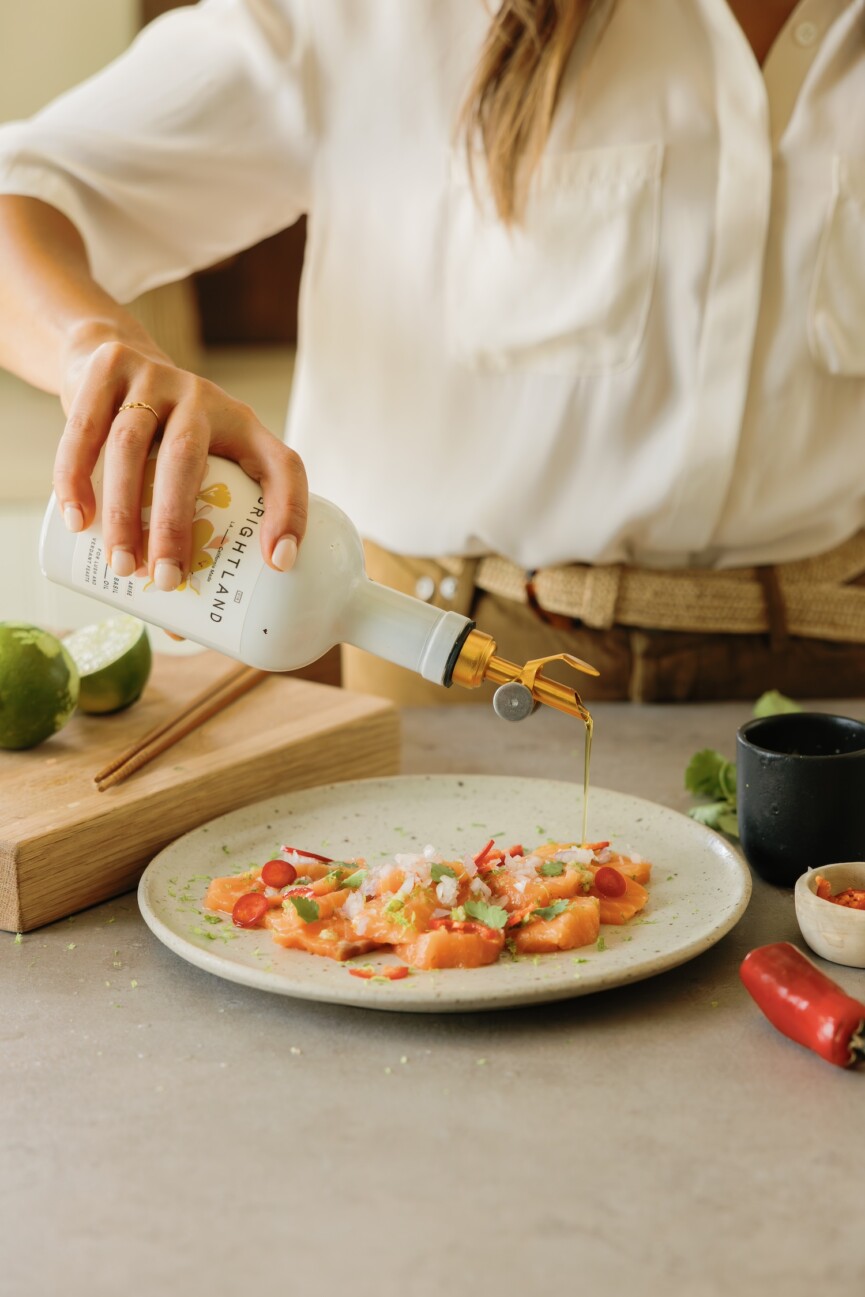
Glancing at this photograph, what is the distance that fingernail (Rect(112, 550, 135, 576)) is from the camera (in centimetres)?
94

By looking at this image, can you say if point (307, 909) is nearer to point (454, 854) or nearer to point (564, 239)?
point (454, 854)

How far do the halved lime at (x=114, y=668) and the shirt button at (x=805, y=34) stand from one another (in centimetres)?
100

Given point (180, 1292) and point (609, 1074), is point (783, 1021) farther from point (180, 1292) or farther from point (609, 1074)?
point (180, 1292)

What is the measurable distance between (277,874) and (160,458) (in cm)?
33

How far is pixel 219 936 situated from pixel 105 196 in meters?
0.98

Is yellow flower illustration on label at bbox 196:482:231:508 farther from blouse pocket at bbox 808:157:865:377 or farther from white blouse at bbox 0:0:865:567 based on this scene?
blouse pocket at bbox 808:157:865:377

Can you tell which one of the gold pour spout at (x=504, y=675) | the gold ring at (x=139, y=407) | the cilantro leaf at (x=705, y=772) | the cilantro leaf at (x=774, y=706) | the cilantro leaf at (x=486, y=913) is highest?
the gold ring at (x=139, y=407)

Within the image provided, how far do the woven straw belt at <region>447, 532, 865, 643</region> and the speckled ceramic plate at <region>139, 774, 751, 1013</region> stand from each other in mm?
427

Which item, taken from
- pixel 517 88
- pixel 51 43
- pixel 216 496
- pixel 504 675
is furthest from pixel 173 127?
pixel 51 43

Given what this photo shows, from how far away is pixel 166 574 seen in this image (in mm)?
923

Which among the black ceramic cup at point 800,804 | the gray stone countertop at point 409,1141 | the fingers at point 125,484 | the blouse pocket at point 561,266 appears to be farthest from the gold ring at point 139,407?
the blouse pocket at point 561,266

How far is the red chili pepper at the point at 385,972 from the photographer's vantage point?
89cm

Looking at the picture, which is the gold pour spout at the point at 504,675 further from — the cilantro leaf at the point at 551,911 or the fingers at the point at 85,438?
the fingers at the point at 85,438

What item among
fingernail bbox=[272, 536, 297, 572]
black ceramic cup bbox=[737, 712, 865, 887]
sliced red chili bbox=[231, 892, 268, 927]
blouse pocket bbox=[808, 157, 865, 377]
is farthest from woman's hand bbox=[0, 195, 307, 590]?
blouse pocket bbox=[808, 157, 865, 377]
